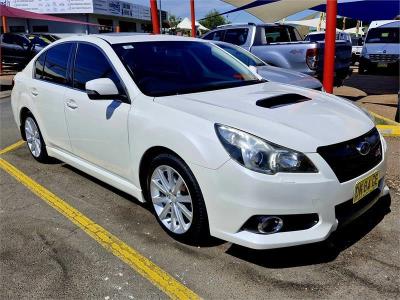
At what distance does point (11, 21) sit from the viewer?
38219 mm

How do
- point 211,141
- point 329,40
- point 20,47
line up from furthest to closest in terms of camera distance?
1. point 20,47
2. point 329,40
3. point 211,141

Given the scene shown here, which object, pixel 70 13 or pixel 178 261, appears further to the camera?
pixel 70 13

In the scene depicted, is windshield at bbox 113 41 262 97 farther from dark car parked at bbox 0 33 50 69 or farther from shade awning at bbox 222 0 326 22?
dark car parked at bbox 0 33 50 69

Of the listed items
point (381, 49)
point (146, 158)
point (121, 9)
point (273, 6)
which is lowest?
point (146, 158)

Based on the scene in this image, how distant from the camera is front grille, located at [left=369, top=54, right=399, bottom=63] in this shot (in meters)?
16.8

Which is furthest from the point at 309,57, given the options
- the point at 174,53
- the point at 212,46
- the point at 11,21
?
the point at 11,21

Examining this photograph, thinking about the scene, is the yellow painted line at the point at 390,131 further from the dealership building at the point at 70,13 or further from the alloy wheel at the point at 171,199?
the dealership building at the point at 70,13

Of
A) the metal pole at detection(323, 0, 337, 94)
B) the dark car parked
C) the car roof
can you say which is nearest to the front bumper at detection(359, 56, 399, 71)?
the metal pole at detection(323, 0, 337, 94)

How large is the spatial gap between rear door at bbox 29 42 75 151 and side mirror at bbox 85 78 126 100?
95 cm

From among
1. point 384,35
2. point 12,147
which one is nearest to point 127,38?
point 12,147

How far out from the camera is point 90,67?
426cm

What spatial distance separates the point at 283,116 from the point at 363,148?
2.00 feet

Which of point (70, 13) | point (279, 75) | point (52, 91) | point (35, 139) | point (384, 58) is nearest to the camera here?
point (52, 91)

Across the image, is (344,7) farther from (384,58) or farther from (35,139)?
(35,139)
